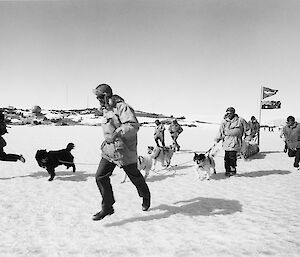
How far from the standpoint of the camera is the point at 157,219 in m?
4.57

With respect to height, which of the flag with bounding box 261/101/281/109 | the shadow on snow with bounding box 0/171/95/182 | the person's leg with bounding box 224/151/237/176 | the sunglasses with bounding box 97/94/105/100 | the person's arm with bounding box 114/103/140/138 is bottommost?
the shadow on snow with bounding box 0/171/95/182

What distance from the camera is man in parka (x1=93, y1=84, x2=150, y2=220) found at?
4.22 m

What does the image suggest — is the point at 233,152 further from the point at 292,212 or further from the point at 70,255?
the point at 70,255

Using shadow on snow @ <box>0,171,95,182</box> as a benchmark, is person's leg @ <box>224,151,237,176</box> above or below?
above

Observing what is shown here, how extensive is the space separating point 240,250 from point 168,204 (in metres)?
2.22

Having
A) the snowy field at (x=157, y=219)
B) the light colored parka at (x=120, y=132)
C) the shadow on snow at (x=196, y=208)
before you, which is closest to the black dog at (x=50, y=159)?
the snowy field at (x=157, y=219)

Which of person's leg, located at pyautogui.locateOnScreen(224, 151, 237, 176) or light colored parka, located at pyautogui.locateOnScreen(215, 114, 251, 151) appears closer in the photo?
light colored parka, located at pyautogui.locateOnScreen(215, 114, 251, 151)

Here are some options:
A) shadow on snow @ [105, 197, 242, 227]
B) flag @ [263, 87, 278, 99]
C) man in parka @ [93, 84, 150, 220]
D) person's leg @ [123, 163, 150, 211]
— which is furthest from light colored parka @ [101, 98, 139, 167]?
flag @ [263, 87, 278, 99]

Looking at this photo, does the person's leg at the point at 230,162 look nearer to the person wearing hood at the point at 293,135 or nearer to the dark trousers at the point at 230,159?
the dark trousers at the point at 230,159

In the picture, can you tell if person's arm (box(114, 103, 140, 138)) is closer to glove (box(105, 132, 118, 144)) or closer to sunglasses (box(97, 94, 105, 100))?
glove (box(105, 132, 118, 144))

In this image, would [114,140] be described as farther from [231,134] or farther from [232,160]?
[232,160]

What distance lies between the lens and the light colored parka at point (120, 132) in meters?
4.18

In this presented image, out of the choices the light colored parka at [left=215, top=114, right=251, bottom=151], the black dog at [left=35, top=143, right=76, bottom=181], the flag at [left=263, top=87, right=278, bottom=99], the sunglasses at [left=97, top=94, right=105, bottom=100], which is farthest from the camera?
the flag at [left=263, top=87, right=278, bottom=99]

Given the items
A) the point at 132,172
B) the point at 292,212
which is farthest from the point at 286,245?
the point at 132,172
